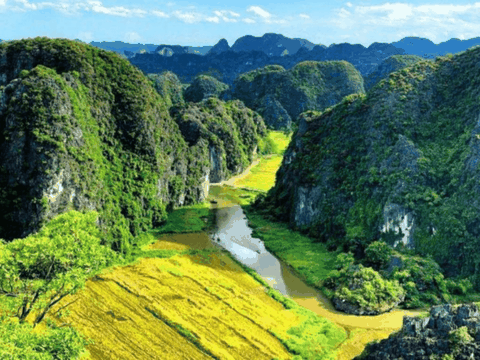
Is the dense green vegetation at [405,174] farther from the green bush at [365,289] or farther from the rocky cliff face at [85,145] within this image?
the rocky cliff face at [85,145]

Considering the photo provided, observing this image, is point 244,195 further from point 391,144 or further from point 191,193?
point 391,144

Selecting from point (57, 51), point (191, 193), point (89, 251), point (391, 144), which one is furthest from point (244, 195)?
point (89, 251)

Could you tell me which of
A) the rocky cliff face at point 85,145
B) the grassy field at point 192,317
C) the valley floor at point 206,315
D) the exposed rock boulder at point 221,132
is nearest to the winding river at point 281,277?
the valley floor at point 206,315

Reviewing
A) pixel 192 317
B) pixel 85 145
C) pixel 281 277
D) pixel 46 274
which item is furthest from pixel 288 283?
pixel 85 145

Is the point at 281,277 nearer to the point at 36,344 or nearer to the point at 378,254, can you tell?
the point at 378,254

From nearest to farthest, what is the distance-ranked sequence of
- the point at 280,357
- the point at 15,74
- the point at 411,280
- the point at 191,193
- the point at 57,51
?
the point at 280,357 < the point at 411,280 < the point at 57,51 < the point at 15,74 < the point at 191,193
